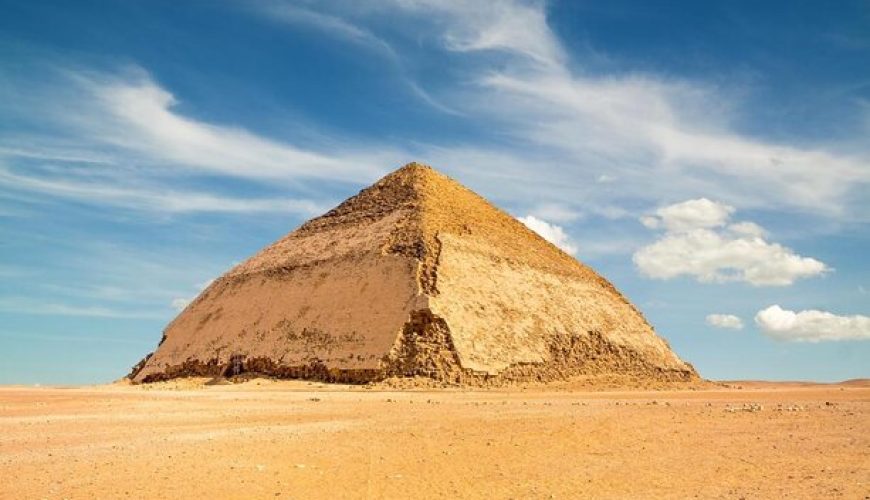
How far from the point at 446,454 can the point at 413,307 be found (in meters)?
20.4

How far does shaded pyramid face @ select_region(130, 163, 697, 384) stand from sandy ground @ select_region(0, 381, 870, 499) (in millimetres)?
13303

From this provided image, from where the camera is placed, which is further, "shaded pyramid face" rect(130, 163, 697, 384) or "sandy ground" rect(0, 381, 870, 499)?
"shaded pyramid face" rect(130, 163, 697, 384)

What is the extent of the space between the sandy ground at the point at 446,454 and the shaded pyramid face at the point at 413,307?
43.6ft

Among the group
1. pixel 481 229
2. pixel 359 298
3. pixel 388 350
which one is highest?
pixel 481 229

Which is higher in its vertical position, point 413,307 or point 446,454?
point 413,307

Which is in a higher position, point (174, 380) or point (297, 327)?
point (297, 327)

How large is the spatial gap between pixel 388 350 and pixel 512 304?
26.7ft

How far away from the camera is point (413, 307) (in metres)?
31.2

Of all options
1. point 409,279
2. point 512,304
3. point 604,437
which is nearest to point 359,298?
point 409,279

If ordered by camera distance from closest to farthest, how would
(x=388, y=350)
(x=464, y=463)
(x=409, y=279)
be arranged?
(x=464, y=463) < (x=388, y=350) < (x=409, y=279)

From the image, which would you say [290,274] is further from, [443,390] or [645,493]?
[645,493]

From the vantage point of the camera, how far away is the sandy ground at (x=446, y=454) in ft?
28.5

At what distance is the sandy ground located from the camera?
869cm

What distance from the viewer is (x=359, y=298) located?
111ft
